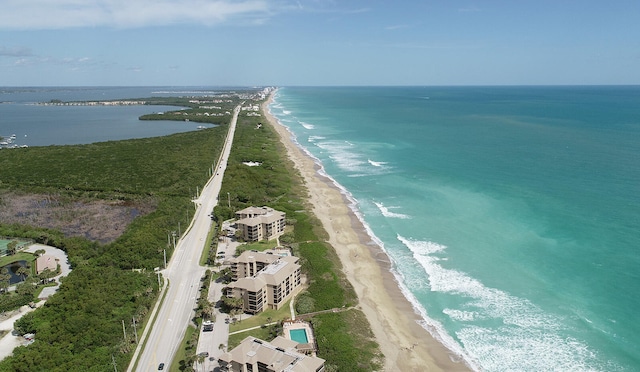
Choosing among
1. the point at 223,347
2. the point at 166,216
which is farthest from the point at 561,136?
the point at 223,347

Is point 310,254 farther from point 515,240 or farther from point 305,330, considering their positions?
point 515,240

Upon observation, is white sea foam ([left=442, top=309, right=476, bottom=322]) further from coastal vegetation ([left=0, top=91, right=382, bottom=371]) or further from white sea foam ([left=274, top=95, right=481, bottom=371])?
coastal vegetation ([left=0, top=91, right=382, bottom=371])

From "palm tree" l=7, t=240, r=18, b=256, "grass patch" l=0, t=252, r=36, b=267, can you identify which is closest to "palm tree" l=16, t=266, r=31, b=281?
"grass patch" l=0, t=252, r=36, b=267

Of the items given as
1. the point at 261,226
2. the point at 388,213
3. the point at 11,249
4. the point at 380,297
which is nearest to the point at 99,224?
the point at 11,249

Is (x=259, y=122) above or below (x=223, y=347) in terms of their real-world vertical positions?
above

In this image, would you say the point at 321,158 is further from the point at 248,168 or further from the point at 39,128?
the point at 39,128

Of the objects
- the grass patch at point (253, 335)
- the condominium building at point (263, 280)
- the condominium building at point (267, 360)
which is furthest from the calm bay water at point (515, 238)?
the grass patch at point (253, 335)
